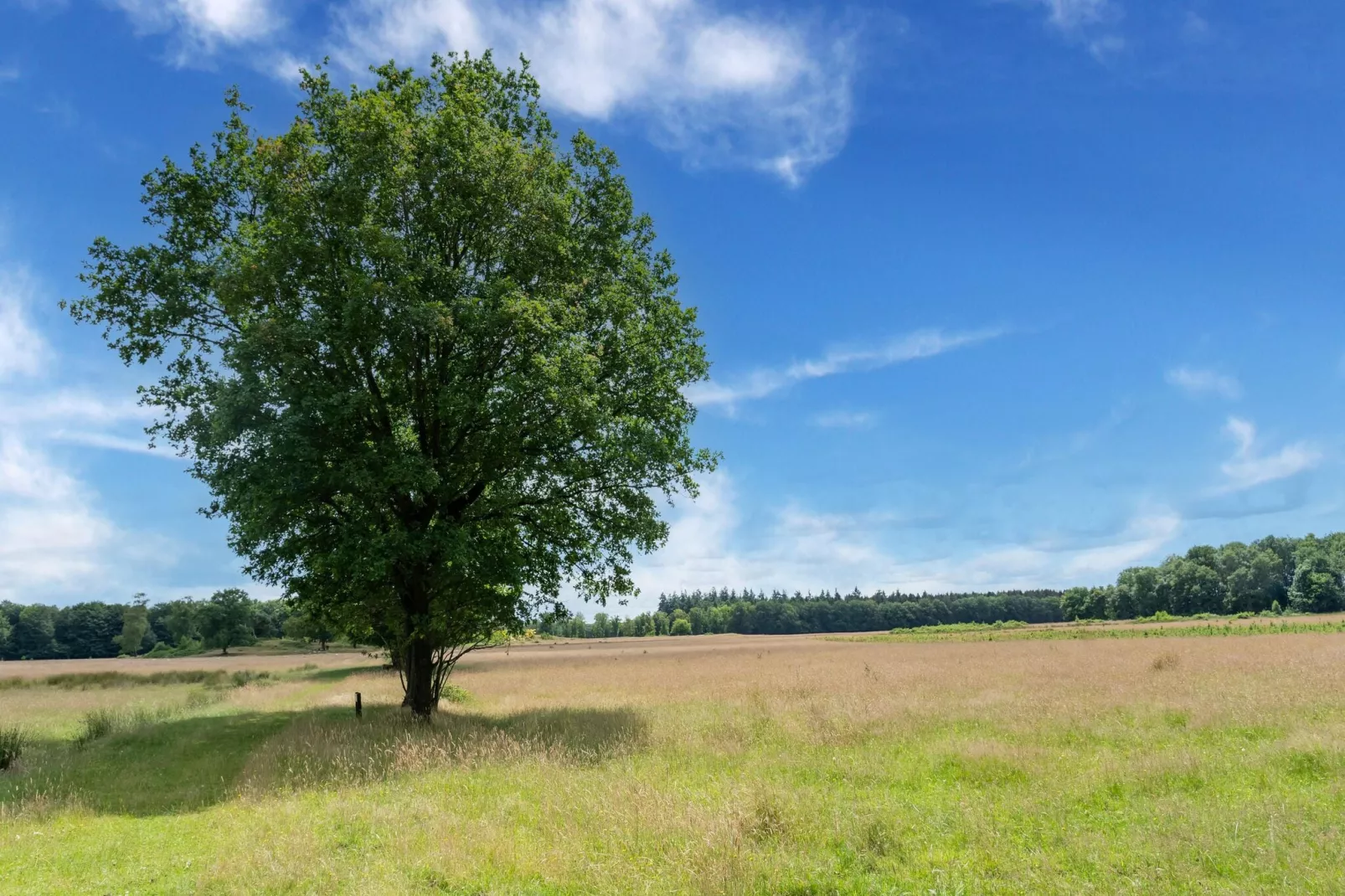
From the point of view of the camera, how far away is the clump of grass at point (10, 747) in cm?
1750

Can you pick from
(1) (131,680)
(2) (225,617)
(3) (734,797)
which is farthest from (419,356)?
(2) (225,617)

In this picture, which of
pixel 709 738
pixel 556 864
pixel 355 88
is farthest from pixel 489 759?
pixel 355 88

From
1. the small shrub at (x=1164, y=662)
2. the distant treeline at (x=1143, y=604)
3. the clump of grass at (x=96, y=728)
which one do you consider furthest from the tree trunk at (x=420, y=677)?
the distant treeline at (x=1143, y=604)

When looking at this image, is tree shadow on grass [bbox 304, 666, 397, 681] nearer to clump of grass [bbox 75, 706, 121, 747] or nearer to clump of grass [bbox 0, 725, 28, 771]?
clump of grass [bbox 75, 706, 121, 747]

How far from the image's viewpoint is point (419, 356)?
68.3ft

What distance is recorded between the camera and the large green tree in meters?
18.5

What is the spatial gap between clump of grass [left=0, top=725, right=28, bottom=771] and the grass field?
68 cm

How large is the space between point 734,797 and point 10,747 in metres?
19.6

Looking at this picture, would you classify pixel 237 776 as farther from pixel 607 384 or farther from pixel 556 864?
pixel 607 384

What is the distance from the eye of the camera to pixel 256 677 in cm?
4953

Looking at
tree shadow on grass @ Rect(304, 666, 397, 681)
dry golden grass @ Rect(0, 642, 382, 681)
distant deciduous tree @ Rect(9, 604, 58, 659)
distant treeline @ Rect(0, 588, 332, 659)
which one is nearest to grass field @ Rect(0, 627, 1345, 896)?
tree shadow on grass @ Rect(304, 666, 397, 681)

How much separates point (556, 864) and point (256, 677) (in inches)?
1996

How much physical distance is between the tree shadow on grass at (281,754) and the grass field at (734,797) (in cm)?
11

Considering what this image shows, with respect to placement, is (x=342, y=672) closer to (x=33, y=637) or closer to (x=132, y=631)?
(x=132, y=631)
